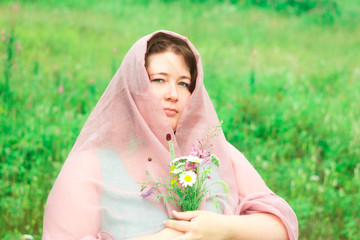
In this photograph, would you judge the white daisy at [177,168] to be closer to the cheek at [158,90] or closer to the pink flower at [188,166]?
the pink flower at [188,166]

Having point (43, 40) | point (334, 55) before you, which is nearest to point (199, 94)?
point (43, 40)

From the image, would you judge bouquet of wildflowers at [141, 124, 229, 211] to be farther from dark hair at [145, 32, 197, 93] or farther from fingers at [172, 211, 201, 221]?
dark hair at [145, 32, 197, 93]

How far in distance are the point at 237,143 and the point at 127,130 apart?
7.60 feet

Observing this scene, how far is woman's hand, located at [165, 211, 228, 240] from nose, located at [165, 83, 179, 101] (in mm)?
534

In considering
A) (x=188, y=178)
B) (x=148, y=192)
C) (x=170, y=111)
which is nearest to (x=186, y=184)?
(x=188, y=178)

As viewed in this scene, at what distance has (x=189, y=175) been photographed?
1625 millimetres

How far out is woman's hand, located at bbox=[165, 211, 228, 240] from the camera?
5.58 ft

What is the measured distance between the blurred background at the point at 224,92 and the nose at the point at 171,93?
2.01 feet

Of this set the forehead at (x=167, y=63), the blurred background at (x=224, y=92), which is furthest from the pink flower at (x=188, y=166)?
the blurred background at (x=224, y=92)

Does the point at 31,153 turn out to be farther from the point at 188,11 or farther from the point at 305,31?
the point at 305,31

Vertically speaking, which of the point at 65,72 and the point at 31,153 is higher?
the point at 65,72

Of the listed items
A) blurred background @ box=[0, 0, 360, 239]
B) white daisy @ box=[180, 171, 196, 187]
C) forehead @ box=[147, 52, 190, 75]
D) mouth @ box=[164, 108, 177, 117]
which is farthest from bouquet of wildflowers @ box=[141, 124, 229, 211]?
blurred background @ box=[0, 0, 360, 239]

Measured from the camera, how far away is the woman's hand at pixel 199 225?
5.58 ft

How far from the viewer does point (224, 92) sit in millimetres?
4773
